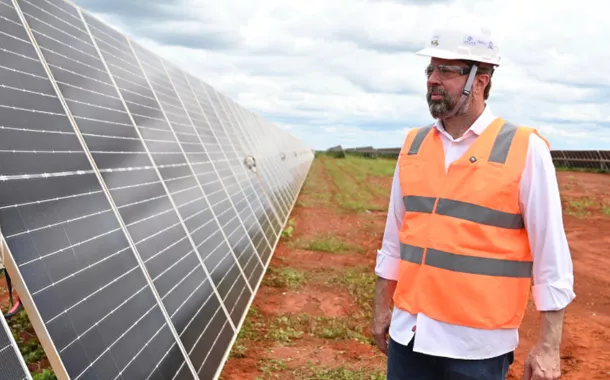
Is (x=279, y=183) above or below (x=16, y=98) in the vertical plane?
below

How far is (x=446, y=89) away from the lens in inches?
124

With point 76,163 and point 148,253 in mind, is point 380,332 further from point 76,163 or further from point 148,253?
point 76,163

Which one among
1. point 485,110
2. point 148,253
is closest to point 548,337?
point 485,110

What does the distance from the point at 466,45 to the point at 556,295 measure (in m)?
1.45

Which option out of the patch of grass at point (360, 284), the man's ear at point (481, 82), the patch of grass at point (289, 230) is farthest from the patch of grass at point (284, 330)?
the patch of grass at point (289, 230)

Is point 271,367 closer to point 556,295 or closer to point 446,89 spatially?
point 556,295

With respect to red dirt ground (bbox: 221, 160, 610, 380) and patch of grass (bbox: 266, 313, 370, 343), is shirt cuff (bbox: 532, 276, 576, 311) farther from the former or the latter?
patch of grass (bbox: 266, 313, 370, 343)

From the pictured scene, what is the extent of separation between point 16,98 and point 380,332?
307cm

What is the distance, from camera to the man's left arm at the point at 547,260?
9.39 ft

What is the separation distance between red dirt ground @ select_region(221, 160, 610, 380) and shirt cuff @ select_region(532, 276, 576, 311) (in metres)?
3.39

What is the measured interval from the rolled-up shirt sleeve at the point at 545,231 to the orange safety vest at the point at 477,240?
2.4 inches

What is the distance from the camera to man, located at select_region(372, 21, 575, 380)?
2.90 m

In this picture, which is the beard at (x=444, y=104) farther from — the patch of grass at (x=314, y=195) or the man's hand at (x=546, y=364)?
the patch of grass at (x=314, y=195)

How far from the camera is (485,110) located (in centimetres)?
323
